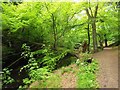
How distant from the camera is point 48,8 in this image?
1117 centimetres

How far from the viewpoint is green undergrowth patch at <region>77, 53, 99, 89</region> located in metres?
7.60

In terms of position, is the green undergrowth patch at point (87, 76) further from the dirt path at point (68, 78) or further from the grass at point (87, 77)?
the dirt path at point (68, 78)

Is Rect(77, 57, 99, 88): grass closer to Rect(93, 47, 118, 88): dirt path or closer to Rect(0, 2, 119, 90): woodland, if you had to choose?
Rect(0, 2, 119, 90): woodland

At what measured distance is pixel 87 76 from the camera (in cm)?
864

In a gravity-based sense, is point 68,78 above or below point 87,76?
below

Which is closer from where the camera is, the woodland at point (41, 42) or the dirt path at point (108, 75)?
the dirt path at point (108, 75)

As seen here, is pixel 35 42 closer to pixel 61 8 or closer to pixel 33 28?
pixel 33 28

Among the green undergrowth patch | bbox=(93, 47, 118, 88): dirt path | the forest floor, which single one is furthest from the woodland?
bbox=(93, 47, 118, 88): dirt path

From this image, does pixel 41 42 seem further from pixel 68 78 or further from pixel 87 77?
pixel 87 77

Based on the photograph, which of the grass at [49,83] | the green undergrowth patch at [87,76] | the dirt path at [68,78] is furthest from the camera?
the dirt path at [68,78]

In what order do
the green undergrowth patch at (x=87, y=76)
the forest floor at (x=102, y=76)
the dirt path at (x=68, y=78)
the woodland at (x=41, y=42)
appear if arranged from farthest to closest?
the woodland at (x=41, y=42), the dirt path at (x=68, y=78), the forest floor at (x=102, y=76), the green undergrowth patch at (x=87, y=76)

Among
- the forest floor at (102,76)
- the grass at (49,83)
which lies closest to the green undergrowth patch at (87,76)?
the forest floor at (102,76)

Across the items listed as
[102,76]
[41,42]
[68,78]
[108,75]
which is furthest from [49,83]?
[41,42]

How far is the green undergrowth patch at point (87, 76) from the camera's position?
7595mm
